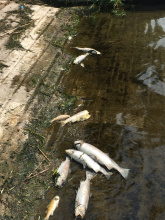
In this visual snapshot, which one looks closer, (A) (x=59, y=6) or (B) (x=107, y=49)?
(B) (x=107, y=49)

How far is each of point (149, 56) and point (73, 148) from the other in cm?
340

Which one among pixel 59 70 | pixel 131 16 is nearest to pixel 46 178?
pixel 59 70

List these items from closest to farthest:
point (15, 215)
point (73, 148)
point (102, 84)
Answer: point (15, 215)
point (73, 148)
point (102, 84)

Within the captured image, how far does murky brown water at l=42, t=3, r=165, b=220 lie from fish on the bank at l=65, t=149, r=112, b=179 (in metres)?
0.10

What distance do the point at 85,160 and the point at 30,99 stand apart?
194 centimetres

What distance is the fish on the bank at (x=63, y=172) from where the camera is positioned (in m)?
4.63

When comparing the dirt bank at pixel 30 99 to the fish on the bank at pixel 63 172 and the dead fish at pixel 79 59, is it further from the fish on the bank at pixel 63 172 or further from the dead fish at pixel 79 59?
the dead fish at pixel 79 59

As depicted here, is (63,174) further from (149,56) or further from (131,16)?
(131,16)

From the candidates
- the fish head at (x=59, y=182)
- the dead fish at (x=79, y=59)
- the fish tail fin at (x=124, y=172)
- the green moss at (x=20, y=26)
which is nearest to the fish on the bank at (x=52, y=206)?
the fish head at (x=59, y=182)

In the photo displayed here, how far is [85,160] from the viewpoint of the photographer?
486 cm

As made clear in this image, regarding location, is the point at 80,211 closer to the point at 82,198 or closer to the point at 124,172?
the point at 82,198

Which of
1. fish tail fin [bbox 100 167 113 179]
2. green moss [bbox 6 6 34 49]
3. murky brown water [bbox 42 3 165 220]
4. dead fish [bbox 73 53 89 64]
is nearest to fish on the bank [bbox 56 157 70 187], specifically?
murky brown water [bbox 42 3 165 220]

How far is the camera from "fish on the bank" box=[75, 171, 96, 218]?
13.8 ft

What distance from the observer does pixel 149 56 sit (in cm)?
745
